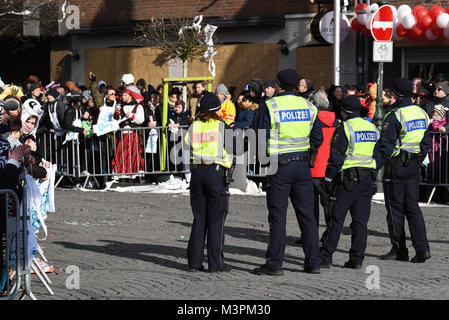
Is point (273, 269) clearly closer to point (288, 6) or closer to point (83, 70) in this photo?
point (288, 6)

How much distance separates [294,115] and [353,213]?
136 cm

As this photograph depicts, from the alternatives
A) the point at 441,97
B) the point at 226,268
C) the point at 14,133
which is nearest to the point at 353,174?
the point at 226,268

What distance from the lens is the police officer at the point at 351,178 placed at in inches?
400

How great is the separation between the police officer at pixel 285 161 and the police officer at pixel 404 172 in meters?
1.47

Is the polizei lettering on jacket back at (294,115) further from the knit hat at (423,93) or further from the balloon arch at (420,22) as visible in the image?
the balloon arch at (420,22)

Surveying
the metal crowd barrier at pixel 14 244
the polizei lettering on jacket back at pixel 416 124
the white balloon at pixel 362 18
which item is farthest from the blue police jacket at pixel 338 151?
the white balloon at pixel 362 18

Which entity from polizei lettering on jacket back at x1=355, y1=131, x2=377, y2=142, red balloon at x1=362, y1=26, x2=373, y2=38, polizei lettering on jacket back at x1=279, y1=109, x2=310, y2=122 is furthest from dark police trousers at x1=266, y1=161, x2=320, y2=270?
red balloon at x1=362, y1=26, x2=373, y2=38

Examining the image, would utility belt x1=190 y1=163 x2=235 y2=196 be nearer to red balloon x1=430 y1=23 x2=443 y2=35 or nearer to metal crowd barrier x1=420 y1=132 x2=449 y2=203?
metal crowd barrier x1=420 y1=132 x2=449 y2=203

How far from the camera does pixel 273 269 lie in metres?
9.62

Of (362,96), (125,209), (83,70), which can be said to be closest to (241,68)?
(83,70)

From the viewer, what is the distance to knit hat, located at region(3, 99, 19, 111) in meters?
9.39

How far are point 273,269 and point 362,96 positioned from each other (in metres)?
8.65

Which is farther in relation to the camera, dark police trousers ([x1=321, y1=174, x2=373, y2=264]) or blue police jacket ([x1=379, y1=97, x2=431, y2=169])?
blue police jacket ([x1=379, y1=97, x2=431, y2=169])

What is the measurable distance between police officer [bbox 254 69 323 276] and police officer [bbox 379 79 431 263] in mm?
1473
